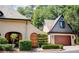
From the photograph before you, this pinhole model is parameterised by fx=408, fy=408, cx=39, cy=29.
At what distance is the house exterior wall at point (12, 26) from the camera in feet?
34.8

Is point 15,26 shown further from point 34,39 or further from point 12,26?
point 34,39

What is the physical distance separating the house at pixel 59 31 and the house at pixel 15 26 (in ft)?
0.98

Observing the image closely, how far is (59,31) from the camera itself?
10.7 metres

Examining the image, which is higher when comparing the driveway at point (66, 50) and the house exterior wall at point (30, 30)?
the house exterior wall at point (30, 30)

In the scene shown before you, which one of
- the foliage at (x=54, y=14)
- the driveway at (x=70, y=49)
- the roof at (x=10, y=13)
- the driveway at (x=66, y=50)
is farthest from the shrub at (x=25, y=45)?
the driveway at (x=70, y=49)

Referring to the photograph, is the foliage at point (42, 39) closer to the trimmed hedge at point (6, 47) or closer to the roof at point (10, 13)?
the roof at point (10, 13)

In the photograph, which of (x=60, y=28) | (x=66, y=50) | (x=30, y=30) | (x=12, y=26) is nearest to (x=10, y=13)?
(x=12, y=26)

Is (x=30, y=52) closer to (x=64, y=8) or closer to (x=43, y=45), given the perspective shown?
(x=43, y=45)

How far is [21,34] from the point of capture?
1069cm

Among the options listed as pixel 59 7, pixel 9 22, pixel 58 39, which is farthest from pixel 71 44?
pixel 9 22

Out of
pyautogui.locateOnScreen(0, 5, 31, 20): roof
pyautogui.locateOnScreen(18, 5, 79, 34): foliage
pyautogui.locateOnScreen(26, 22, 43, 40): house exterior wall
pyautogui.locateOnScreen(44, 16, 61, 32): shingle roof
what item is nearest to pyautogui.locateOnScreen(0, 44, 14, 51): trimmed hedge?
pyautogui.locateOnScreen(26, 22, 43, 40): house exterior wall
